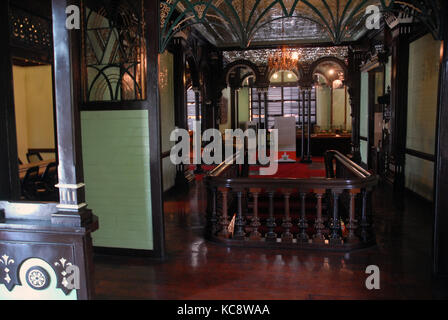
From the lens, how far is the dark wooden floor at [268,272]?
124 inches

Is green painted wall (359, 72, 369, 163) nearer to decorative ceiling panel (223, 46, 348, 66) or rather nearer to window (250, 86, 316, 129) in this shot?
decorative ceiling panel (223, 46, 348, 66)

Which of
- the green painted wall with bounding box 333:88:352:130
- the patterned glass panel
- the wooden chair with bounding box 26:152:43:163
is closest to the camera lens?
the patterned glass panel

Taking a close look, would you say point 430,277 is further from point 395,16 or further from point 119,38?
point 395,16

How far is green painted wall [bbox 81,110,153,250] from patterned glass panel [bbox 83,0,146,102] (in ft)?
0.86

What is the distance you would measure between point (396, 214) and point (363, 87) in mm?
6204

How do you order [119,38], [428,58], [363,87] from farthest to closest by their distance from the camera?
[363,87]
[428,58]
[119,38]

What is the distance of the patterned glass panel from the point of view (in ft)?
12.2

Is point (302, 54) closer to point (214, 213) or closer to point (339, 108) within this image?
point (339, 108)

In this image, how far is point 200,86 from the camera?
10.2 m

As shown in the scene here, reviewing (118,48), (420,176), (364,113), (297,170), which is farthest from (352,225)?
(364,113)

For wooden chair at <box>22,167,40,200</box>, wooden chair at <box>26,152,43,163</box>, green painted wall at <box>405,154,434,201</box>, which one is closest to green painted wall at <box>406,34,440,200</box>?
green painted wall at <box>405,154,434,201</box>

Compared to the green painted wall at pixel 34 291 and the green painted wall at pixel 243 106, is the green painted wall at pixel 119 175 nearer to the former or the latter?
the green painted wall at pixel 34 291

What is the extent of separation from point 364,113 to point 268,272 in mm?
8581

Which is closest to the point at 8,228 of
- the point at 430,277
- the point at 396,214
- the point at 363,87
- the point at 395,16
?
the point at 430,277
